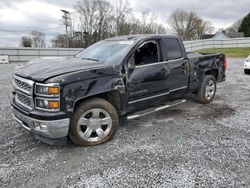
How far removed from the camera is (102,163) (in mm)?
2836

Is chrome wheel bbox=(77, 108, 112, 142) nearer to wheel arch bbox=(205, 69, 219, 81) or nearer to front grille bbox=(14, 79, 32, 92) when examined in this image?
front grille bbox=(14, 79, 32, 92)

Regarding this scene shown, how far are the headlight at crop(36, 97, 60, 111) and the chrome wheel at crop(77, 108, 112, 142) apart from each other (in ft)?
1.51

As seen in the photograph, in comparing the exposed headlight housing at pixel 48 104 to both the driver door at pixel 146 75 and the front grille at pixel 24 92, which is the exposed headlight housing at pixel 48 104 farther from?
the driver door at pixel 146 75

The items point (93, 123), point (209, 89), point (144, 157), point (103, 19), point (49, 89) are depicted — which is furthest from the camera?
point (103, 19)

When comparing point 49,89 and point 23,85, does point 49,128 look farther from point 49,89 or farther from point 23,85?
point 23,85

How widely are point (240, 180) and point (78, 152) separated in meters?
2.27

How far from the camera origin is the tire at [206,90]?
5268 mm

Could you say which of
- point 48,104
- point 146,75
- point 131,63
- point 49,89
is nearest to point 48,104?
point 48,104

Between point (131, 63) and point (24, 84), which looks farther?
point (131, 63)

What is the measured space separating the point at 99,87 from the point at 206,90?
138 inches

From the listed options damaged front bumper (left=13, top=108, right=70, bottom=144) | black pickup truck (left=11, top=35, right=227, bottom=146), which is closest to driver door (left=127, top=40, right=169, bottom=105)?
black pickup truck (left=11, top=35, right=227, bottom=146)

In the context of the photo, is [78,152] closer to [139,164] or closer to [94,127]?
[94,127]

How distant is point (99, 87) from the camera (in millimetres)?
3111

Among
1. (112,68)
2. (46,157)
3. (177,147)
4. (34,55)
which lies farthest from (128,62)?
(34,55)
